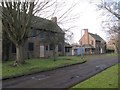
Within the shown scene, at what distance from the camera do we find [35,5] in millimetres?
22641

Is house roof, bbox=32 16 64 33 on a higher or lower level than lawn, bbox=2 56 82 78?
higher

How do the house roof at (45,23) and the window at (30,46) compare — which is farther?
the window at (30,46)

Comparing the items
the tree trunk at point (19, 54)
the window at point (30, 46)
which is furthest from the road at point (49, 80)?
the window at point (30, 46)

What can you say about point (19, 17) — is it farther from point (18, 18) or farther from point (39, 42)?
point (39, 42)

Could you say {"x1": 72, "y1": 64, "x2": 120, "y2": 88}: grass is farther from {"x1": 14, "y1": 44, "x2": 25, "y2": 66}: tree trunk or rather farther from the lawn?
{"x1": 14, "y1": 44, "x2": 25, "y2": 66}: tree trunk

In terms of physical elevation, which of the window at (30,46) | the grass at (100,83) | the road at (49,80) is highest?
the window at (30,46)

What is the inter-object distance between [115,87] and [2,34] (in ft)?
71.8

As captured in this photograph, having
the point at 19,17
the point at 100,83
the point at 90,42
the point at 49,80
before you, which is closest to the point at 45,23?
the point at 19,17

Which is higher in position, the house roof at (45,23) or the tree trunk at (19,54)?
the house roof at (45,23)

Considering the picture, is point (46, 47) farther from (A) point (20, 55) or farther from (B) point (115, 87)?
Result: (B) point (115, 87)

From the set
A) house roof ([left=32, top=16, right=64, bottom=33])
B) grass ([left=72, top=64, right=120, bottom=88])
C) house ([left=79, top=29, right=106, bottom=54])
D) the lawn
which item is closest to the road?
grass ([left=72, top=64, right=120, bottom=88])

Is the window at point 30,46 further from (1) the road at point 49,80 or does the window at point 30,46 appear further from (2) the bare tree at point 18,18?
(1) the road at point 49,80

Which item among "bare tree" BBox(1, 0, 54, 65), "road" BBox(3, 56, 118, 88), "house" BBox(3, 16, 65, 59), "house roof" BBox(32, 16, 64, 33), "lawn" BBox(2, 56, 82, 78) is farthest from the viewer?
"house" BBox(3, 16, 65, 59)

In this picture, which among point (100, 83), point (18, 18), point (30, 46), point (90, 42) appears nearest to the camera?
point (100, 83)
